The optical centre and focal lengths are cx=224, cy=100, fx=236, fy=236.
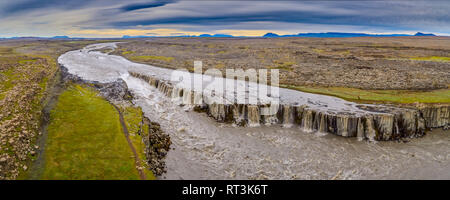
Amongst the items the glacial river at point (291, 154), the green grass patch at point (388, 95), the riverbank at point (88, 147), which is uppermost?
the green grass patch at point (388, 95)

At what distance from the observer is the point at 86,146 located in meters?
19.4

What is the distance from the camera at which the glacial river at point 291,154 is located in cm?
1892

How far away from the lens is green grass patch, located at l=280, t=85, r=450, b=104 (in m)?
28.5

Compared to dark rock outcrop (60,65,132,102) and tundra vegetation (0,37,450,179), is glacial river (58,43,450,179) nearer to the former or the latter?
tundra vegetation (0,37,450,179)

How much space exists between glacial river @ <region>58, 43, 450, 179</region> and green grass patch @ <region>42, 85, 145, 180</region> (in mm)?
3855

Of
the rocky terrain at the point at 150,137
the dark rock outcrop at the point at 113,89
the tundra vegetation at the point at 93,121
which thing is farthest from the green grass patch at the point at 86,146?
the dark rock outcrop at the point at 113,89

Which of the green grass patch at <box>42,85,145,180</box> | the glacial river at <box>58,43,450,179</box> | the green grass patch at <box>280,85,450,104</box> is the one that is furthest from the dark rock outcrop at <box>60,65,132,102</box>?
the green grass patch at <box>280,85,450,104</box>

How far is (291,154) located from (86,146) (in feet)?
57.8

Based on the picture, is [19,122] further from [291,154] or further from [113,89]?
[291,154]

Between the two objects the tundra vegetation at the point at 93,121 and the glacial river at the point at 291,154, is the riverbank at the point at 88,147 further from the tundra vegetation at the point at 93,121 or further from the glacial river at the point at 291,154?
the glacial river at the point at 291,154

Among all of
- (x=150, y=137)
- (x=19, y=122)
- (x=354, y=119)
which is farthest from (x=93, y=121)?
(x=354, y=119)

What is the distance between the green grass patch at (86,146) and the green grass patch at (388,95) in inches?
1077

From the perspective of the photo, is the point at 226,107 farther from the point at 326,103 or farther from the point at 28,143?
the point at 28,143

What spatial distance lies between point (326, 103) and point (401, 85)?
53.6 ft
